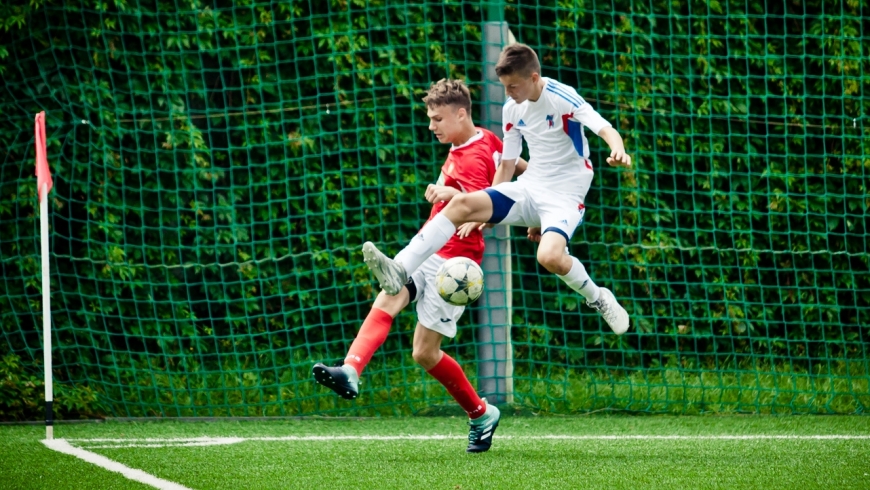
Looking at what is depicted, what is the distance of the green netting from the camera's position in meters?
6.63

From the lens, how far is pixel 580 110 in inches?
180

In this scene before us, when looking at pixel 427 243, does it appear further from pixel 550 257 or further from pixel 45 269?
pixel 45 269

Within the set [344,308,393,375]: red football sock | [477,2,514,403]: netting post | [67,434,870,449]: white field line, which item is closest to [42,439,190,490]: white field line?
[67,434,870,449]: white field line

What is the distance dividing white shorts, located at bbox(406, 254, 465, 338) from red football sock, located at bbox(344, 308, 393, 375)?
183 millimetres

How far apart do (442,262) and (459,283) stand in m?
0.27

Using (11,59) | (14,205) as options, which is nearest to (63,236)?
(14,205)

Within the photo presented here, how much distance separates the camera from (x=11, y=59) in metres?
6.54

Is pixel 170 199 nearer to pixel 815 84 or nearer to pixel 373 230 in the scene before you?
pixel 373 230

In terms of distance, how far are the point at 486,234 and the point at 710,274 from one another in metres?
1.91

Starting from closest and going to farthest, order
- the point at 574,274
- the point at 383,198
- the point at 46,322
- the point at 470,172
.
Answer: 1. the point at 574,274
2. the point at 470,172
3. the point at 46,322
4. the point at 383,198

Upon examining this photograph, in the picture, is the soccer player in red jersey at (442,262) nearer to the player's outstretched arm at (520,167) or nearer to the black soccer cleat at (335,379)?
the player's outstretched arm at (520,167)

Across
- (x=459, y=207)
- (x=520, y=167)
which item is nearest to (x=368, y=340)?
(x=459, y=207)

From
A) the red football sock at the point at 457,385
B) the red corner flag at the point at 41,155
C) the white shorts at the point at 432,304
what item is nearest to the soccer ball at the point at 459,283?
the white shorts at the point at 432,304

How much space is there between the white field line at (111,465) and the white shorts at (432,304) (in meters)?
1.39
